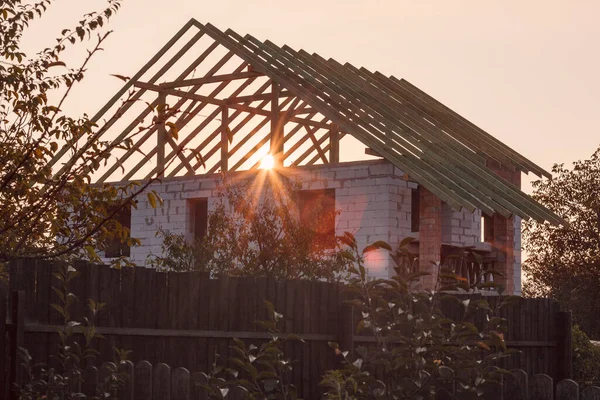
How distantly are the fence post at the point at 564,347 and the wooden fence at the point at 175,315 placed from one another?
159 inches

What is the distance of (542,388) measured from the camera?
676cm

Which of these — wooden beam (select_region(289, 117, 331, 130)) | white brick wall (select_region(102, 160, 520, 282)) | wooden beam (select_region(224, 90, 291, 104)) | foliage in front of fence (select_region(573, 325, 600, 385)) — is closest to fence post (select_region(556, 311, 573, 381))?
foliage in front of fence (select_region(573, 325, 600, 385))

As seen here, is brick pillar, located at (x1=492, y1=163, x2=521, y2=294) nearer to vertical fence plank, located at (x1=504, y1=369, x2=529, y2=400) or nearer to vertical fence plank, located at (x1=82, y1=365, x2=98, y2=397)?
vertical fence plank, located at (x1=504, y1=369, x2=529, y2=400)

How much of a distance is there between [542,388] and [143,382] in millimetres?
2683

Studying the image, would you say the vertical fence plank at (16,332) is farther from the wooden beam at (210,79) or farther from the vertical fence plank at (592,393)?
the wooden beam at (210,79)

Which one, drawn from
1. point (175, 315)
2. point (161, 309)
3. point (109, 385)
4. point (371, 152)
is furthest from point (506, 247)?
point (109, 385)

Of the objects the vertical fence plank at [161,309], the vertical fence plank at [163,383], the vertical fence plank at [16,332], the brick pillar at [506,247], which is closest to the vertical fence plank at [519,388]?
the vertical fence plank at [163,383]

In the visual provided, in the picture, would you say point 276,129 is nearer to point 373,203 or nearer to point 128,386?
point 373,203

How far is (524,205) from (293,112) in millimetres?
6031

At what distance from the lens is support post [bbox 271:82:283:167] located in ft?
72.7

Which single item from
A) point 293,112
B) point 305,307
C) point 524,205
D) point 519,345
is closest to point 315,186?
point 293,112

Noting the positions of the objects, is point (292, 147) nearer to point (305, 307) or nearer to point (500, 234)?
point (500, 234)

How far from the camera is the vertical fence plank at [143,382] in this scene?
713 centimetres

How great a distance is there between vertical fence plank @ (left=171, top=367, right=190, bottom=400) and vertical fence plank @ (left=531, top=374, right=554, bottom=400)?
89.8 inches
